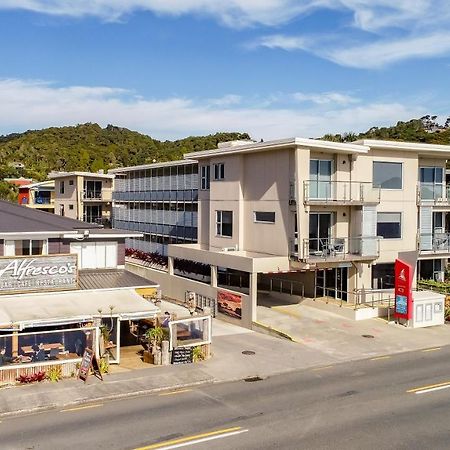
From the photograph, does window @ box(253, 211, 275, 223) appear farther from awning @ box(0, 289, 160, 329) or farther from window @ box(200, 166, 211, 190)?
awning @ box(0, 289, 160, 329)

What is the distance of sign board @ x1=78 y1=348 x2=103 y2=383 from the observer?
2016 centimetres

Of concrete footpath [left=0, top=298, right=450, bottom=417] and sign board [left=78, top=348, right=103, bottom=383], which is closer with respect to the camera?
concrete footpath [left=0, top=298, right=450, bottom=417]

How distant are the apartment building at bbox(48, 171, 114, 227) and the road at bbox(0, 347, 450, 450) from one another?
43.0m

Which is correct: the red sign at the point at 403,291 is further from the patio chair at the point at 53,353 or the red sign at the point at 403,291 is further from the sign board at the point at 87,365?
the patio chair at the point at 53,353

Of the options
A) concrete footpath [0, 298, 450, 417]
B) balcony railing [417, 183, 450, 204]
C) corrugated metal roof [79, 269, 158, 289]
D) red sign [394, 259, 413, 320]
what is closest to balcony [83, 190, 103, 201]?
corrugated metal roof [79, 269, 158, 289]

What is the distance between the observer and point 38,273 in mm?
24391

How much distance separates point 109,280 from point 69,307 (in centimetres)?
475

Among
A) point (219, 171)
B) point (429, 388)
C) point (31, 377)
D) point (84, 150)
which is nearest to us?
point (429, 388)

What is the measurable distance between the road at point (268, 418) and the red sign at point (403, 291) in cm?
855

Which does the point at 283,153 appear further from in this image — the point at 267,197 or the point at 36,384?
the point at 36,384

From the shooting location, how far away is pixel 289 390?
19625mm

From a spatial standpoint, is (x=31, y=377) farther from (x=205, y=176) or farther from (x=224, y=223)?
(x=205, y=176)

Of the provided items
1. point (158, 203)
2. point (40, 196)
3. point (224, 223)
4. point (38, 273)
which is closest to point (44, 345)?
point (38, 273)

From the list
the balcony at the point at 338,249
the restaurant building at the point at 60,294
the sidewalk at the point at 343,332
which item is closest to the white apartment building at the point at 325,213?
the balcony at the point at 338,249
